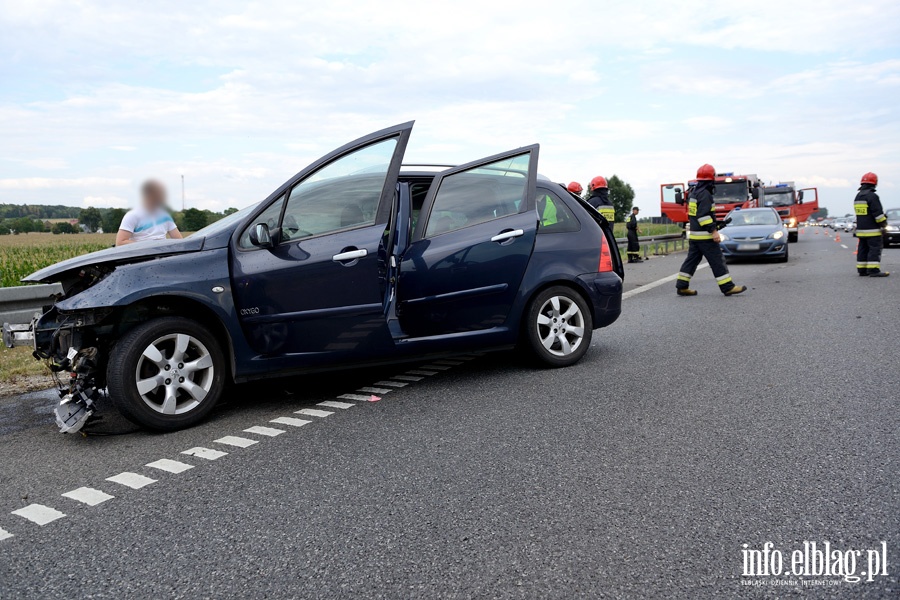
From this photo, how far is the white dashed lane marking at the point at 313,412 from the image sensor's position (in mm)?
4703

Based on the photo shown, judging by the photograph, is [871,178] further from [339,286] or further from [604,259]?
[339,286]

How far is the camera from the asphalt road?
250 centimetres

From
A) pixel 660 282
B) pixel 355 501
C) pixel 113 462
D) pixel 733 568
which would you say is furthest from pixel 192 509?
pixel 660 282

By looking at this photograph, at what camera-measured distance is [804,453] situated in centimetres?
357

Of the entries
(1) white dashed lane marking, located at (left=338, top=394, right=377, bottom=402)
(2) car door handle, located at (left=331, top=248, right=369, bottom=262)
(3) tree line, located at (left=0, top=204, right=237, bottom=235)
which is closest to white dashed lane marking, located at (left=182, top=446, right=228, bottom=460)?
(1) white dashed lane marking, located at (left=338, top=394, right=377, bottom=402)

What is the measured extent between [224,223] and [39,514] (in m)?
2.47

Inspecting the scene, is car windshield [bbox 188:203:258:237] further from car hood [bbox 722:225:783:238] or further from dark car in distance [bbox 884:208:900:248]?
dark car in distance [bbox 884:208:900:248]

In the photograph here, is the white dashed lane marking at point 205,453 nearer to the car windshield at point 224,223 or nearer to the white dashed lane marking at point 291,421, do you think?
the white dashed lane marking at point 291,421

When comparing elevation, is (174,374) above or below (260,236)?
below

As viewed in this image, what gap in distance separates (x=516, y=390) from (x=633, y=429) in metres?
1.22

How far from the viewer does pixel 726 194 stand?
2692 centimetres

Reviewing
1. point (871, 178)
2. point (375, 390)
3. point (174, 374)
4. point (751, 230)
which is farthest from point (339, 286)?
point (751, 230)

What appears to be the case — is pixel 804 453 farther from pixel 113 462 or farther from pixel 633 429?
pixel 113 462

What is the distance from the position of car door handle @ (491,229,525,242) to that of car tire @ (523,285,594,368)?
55 cm
